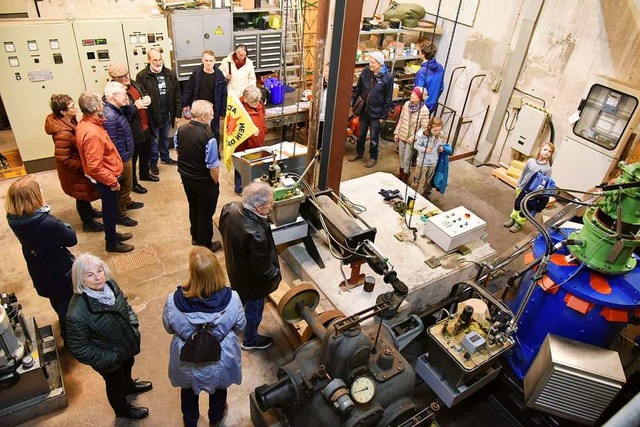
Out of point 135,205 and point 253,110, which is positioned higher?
point 253,110

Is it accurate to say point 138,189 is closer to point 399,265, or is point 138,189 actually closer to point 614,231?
point 399,265

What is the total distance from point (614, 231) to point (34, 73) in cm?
600

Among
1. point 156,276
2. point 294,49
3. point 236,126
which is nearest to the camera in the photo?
point 156,276

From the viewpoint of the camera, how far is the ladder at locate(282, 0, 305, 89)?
7.20 m

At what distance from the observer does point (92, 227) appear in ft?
16.1

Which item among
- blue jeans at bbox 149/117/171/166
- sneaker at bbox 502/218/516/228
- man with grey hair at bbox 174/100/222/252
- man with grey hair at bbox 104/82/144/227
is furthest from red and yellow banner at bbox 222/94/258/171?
sneaker at bbox 502/218/516/228

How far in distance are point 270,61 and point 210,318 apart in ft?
18.9

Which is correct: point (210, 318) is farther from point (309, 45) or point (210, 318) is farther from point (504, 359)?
point (309, 45)

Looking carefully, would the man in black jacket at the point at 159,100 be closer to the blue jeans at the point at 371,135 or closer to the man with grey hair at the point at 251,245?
the blue jeans at the point at 371,135

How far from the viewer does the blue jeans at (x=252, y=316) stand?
11.6 ft

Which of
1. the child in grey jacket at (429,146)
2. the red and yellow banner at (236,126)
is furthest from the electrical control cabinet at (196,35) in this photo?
the child in grey jacket at (429,146)

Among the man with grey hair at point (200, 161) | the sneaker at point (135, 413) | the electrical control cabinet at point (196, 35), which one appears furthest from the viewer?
the electrical control cabinet at point (196, 35)

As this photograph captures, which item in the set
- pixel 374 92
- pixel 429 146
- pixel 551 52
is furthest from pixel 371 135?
pixel 551 52

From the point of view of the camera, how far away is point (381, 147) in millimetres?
7660
